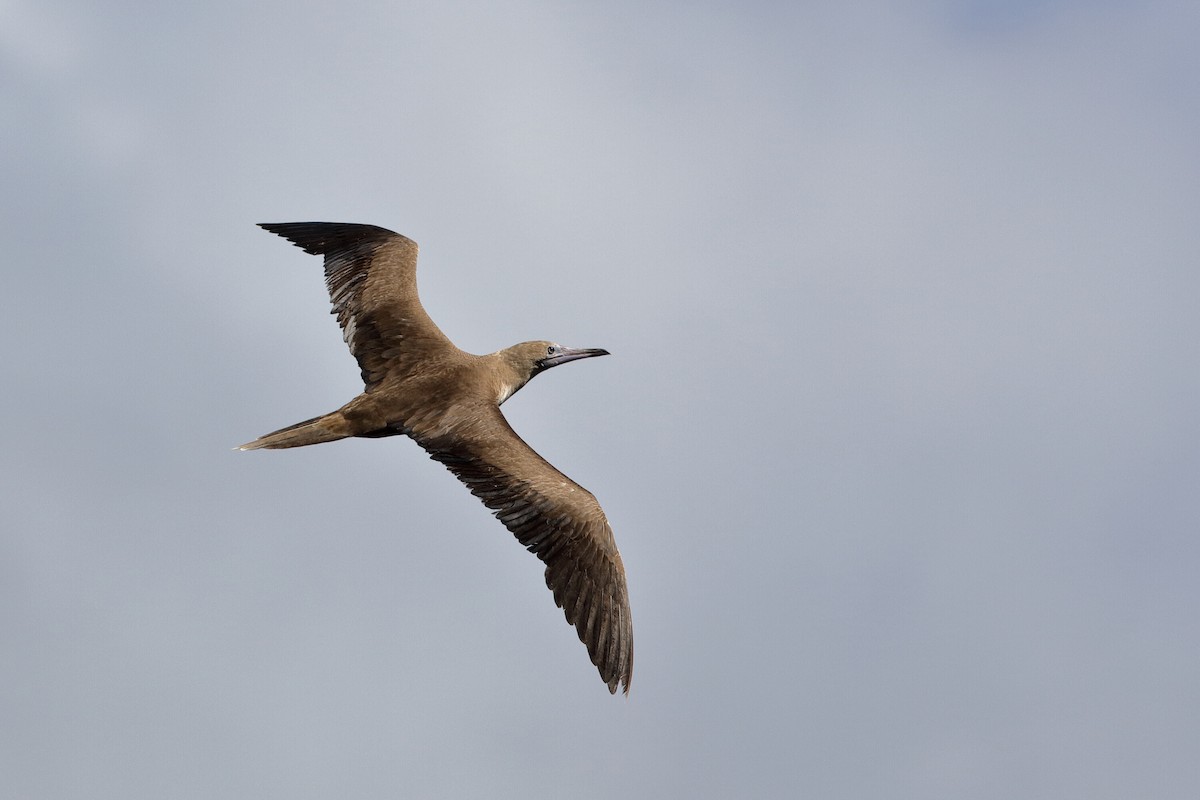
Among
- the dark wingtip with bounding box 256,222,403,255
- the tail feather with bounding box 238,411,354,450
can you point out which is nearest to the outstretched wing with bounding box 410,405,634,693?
the tail feather with bounding box 238,411,354,450

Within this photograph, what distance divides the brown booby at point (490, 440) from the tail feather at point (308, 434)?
11 mm

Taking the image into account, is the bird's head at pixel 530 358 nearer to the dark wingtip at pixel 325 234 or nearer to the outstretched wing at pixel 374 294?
the outstretched wing at pixel 374 294

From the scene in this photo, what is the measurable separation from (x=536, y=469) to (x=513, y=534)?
0.72 meters

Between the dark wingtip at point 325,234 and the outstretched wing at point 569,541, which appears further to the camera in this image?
the dark wingtip at point 325,234

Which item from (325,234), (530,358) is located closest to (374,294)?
(325,234)

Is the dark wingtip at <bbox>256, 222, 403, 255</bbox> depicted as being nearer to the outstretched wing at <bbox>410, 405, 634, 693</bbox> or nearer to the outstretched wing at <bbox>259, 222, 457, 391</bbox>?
the outstretched wing at <bbox>259, 222, 457, 391</bbox>

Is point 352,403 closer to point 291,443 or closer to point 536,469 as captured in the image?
point 291,443

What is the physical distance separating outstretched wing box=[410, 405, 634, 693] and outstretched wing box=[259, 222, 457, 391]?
1.95 m

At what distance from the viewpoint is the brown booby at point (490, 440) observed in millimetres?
15500

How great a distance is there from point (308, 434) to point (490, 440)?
6.49ft

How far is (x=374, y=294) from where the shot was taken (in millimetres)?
17672

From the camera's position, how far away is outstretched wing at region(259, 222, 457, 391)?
1691 cm

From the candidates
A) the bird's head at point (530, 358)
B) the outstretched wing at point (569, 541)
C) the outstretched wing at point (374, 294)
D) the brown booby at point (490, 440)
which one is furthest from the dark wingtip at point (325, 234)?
the outstretched wing at point (569, 541)

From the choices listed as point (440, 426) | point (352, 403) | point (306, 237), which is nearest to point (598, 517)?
point (440, 426)
